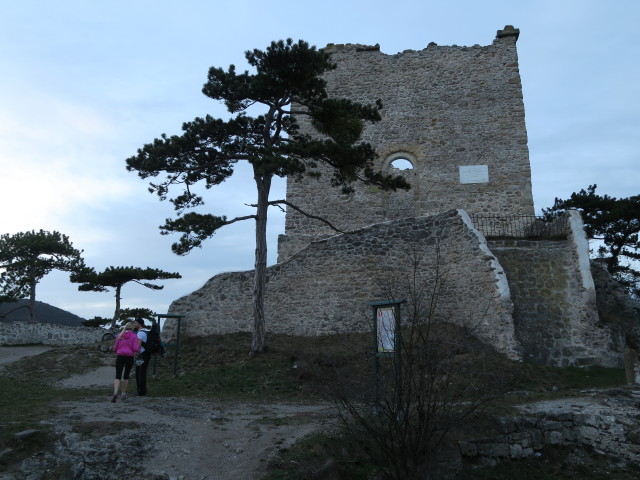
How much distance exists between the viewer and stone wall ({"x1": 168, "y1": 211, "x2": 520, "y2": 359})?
1277cm

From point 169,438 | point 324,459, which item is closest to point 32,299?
point 169,438

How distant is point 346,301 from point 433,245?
8.96 feet

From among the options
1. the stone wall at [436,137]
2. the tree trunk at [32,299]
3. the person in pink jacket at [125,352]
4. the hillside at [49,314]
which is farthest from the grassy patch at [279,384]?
the hillside at [49,314]

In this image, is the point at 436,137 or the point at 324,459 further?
the point at 436,137

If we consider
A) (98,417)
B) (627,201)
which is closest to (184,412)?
(98,417)

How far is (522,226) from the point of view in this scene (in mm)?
17016

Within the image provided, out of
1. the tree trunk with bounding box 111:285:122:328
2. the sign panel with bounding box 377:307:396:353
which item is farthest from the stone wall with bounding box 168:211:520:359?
the tree trunk with bounding box 111:285:122:328

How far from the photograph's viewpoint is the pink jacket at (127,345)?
8641 mm

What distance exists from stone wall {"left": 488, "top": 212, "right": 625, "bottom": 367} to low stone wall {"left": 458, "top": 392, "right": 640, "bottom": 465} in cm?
378

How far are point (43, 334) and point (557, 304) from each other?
18243 millimetres

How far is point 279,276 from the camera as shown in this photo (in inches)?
537

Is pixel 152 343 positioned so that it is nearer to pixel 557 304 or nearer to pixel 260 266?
pixel 260 266

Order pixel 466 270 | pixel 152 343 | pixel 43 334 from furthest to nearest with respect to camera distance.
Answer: pixel 43 334 < pixel 466 270 < pixel 152 343

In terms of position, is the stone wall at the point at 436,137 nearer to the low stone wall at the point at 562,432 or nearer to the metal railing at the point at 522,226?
the metal railing at the point at 522,226
